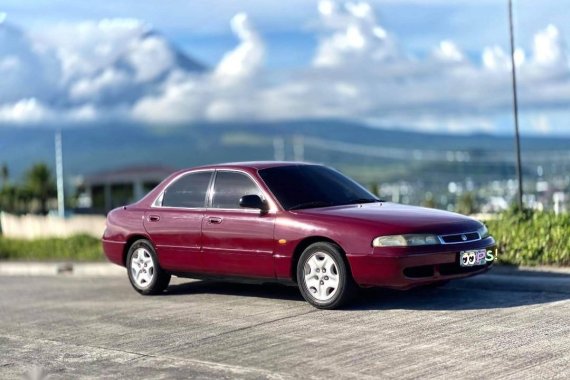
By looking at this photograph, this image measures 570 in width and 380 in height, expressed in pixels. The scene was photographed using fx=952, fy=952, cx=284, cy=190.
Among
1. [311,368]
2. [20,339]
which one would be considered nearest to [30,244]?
[20,339]

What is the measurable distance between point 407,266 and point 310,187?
1.75 meters

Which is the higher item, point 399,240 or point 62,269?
point 399,240

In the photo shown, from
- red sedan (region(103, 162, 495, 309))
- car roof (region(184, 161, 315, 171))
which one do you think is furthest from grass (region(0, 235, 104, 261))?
car roof (region(184, 161, 315, 171))

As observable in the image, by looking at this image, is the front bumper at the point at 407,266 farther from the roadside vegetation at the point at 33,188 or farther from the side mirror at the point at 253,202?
the roadside vegetation at the point at 33,188

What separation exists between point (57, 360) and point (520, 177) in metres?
8.27

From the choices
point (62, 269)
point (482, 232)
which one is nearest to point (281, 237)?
point (482, 232)

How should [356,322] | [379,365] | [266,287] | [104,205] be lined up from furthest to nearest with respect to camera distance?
[104,205] < [266,287] < [356,322] < [379,365]

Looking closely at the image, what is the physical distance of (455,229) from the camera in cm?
889

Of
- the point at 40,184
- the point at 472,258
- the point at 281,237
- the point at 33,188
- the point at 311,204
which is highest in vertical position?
the point at 40,184

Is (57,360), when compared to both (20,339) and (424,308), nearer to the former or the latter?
(20,339)

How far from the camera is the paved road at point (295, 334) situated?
22.1 ft

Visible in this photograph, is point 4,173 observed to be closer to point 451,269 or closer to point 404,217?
point 404,217

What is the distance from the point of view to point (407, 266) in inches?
335

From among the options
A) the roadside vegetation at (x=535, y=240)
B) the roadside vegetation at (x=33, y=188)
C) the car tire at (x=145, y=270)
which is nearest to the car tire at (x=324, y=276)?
the car tire at (x=145, y=270)
